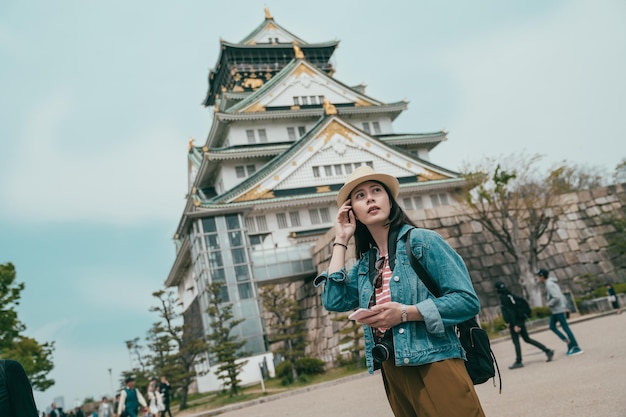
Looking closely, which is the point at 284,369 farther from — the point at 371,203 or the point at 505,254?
the point at 371,203

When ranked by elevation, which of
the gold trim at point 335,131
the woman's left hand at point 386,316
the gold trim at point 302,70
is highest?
the gold trim at point 302,70

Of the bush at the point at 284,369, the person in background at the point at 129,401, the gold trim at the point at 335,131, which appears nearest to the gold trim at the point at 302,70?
the gold trim at the point at 335,131

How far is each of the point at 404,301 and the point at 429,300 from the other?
0.16 m

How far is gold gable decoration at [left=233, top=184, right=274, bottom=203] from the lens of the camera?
2416 cm

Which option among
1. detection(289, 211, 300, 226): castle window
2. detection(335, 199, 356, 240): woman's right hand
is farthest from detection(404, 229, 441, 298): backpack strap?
detection(289, 211, 300, 226): castle window

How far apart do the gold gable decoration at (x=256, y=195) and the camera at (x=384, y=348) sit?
71.3 feet

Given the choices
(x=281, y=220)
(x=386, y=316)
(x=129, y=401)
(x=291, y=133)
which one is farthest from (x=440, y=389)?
(x=291, y=133)

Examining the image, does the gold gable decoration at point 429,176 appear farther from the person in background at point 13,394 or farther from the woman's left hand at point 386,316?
the person in background at point 13,394

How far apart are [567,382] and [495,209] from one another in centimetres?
1504

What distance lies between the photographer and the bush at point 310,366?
1839 cm

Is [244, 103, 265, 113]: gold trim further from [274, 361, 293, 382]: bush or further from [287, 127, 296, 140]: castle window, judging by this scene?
[274, 361, 293, 382]: bush

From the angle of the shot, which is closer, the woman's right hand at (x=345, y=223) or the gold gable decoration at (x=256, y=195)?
the woman's right hand at (x=345, y=223)

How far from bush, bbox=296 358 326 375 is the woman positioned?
53.3ft

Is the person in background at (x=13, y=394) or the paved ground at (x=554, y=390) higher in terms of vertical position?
the person in background at (x=13, y=394)
